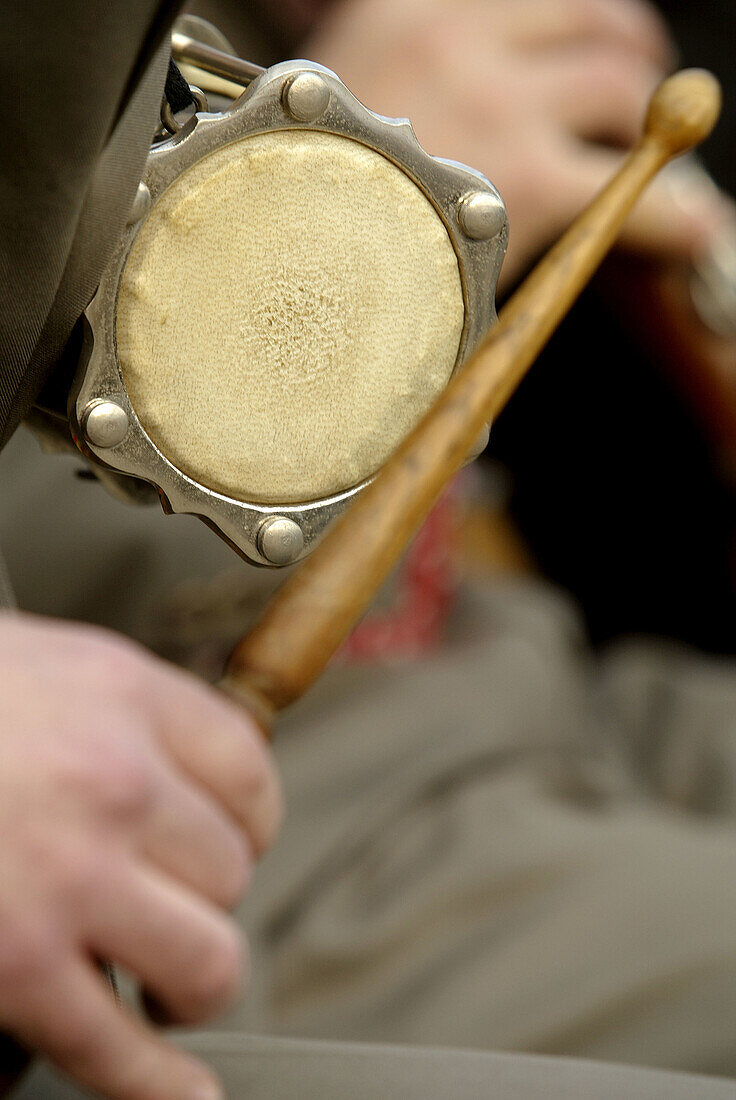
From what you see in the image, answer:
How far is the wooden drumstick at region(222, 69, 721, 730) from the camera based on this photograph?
0.20 metres

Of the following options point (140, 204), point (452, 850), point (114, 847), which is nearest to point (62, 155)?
point (140, 204)

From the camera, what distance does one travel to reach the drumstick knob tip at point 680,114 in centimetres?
27

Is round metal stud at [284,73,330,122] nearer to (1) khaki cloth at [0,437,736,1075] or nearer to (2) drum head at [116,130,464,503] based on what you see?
(2) drum head at [116,130,464,503]

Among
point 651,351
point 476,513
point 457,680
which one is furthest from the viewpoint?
point 476,513

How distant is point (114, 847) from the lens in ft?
0.58

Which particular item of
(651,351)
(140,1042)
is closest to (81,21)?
(140,1042)

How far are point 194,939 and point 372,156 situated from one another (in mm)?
156

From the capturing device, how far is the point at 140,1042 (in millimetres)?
181

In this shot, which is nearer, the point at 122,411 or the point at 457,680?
the point at 122,411

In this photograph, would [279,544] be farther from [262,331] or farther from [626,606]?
[626,606]

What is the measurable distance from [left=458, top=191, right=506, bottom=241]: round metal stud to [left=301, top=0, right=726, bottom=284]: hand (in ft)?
0.05

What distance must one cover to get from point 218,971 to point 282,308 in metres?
0.13

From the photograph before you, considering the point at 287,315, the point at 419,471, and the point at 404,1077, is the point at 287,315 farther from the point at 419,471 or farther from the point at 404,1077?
the point at 404,1077

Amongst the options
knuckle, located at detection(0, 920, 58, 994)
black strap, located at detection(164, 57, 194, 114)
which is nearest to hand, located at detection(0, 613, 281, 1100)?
knuckle, located at detection(0, 920, 58, 994)
